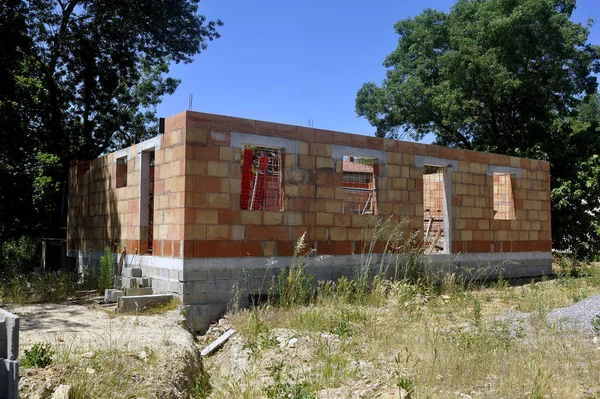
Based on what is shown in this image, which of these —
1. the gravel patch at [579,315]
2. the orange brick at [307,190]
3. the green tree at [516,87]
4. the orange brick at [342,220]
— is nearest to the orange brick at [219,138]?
the orange brick at [307,190]

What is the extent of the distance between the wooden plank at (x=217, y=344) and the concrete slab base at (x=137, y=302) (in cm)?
142

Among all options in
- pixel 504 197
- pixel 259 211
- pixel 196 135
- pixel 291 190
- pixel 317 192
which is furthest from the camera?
pixel 504 197

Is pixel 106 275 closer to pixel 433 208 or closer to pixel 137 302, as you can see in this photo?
pixel 137 302

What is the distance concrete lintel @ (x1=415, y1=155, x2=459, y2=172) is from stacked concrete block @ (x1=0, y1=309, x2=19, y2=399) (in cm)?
936

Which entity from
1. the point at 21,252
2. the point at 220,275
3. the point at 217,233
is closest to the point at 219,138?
the point at 217,233

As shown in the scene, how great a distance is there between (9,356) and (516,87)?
16875mm

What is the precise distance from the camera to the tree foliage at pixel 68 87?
15055mm

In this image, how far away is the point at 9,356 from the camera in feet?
11.3

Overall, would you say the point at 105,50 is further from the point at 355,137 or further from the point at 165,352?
the point at 165,352

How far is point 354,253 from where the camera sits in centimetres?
1043

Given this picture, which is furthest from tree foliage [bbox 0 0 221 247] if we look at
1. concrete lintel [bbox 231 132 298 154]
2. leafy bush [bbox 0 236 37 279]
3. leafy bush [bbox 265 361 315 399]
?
leafy bush [bbox 265 361 315 399]

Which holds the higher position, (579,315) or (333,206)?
(333,206)

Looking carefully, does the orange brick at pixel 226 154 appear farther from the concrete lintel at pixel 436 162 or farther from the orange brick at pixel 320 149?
the concrete lintel at pixel 436 162

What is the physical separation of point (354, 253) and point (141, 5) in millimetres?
11168
